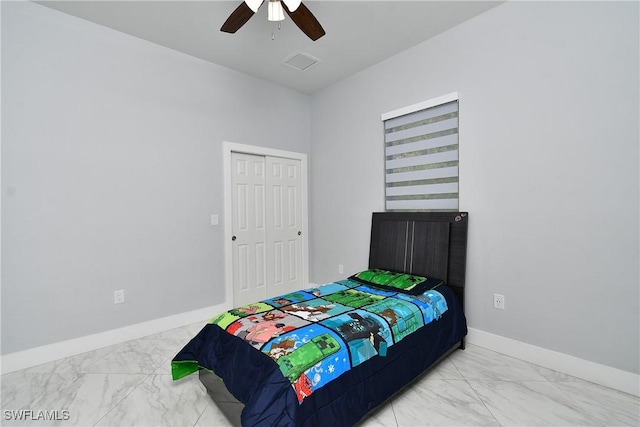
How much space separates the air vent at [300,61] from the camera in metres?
3.16

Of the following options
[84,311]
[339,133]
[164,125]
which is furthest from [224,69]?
[84,311]

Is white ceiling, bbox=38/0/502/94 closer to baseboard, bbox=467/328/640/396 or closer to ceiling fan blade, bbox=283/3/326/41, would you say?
ceiling fan blade, bbox=283/3/326/41

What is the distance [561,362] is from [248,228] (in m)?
3.16

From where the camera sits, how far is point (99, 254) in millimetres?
2625

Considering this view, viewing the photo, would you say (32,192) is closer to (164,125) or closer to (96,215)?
(96,215)

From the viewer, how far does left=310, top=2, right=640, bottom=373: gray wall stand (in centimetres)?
192

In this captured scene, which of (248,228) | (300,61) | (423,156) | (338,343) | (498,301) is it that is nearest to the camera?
(338,343)

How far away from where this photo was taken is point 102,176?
2646 mm

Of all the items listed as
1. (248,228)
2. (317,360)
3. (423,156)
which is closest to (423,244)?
(423,156)

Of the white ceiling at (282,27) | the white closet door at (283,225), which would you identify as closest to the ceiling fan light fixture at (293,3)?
the white ceiling at (282,27)

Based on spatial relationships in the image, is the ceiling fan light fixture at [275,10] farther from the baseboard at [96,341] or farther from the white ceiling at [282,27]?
the baseboard at [96,341]

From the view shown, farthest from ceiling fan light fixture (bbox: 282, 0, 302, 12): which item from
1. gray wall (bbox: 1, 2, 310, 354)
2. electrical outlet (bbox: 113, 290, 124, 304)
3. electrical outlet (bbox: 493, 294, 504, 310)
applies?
electrical outlet (bbox: 113, 290, 124, 304)

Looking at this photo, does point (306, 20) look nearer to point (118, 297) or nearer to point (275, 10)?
point (275, 10)

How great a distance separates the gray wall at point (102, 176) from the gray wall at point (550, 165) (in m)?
2.42
